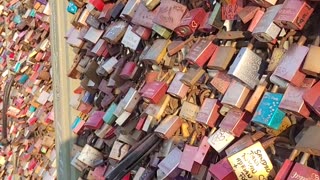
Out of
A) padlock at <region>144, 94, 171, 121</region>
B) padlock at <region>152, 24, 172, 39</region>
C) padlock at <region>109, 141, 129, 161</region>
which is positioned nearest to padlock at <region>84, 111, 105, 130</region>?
padlock at <region>109, 141, 129, 161</region>

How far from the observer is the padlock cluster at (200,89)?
88cm

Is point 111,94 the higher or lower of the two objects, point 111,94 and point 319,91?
the lower

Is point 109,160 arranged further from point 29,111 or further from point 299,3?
point 29,111

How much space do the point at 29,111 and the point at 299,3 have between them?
198 cm

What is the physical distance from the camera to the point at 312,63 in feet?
2.71

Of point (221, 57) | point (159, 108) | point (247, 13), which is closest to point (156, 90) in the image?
point (159, 108)

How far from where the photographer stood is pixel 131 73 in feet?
4.80

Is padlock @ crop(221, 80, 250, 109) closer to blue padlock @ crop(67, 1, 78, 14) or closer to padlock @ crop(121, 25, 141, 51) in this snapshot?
→ padlock @ crop(121, 25, 141, 51)

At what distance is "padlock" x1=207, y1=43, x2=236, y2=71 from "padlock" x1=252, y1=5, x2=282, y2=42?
10 centimetres

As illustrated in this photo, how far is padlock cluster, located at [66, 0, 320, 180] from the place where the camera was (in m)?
0.88

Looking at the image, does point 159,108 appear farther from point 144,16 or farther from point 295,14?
point 295,14

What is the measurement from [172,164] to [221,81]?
0.27 m

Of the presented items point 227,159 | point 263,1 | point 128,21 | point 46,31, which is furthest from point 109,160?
point 46,31

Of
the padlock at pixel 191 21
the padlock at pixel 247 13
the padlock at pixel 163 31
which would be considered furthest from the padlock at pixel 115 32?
the padlock at pixel 247 13
